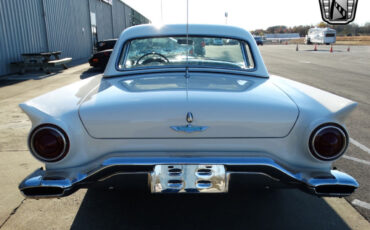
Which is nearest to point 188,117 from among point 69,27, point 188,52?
point 188,52

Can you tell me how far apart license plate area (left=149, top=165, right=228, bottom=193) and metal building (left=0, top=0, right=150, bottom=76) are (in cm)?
1172

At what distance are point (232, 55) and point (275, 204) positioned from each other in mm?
1549

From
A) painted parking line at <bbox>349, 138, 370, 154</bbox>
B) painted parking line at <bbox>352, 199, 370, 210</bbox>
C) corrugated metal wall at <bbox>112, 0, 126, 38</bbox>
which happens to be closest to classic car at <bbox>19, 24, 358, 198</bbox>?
painted parking line at <bbox>352, 199, 370, 210</bbox>

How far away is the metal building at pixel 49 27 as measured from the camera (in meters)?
11.8

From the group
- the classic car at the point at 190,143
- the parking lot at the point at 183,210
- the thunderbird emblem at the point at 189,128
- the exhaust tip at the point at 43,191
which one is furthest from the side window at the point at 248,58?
the exhaust tip at the point at 43,191

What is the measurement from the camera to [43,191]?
2016 millimetres

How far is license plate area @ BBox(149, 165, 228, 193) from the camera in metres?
1.97

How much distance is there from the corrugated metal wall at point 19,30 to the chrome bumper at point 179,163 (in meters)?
11.3

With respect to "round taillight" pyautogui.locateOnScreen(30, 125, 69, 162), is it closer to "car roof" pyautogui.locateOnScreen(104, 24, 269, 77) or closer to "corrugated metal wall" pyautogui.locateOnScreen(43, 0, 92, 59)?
"car roof" pyautogui.locateOnScreen(104, 24, 269, 77)

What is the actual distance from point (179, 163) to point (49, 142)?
858mm

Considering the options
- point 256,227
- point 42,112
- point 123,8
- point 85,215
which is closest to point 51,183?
point 42,112

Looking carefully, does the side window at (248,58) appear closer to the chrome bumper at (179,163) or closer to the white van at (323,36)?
the chrome bumper at (179,163)

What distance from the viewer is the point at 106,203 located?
280 centimetres

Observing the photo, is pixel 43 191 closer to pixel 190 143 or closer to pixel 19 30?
pixel 190 143
